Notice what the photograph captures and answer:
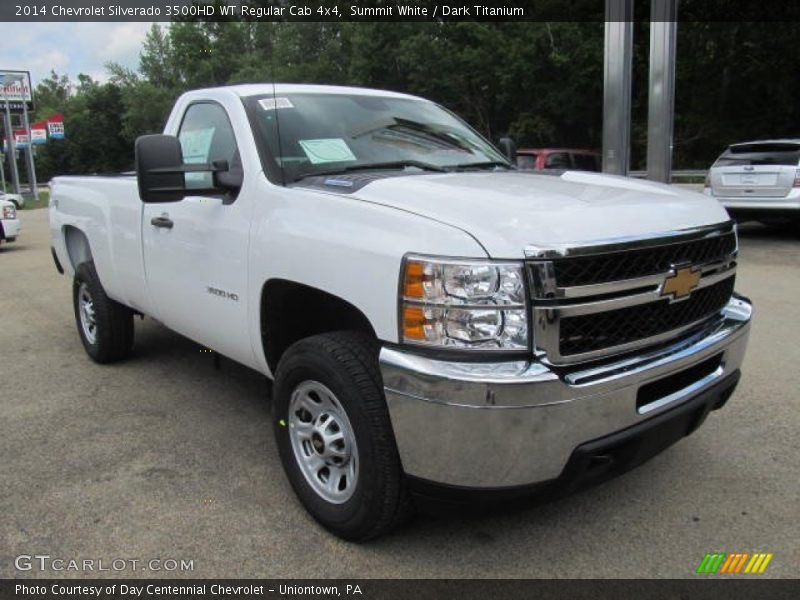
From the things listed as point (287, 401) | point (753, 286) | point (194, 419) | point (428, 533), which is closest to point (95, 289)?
point (194, 419)

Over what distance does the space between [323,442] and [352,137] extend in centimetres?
158

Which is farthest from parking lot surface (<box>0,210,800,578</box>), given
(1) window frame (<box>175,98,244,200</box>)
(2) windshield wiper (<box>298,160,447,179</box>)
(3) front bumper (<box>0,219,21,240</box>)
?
(3) front bumper (<box>0,219,21,240</box>)

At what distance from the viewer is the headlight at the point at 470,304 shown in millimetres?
2332

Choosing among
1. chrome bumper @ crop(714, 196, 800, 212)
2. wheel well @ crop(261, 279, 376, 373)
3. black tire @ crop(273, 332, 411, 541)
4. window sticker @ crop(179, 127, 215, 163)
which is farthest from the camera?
chrome bumper @ crop(714, 196, 800, 212)

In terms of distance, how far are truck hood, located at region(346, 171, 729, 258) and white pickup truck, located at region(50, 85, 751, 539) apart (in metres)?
0.01

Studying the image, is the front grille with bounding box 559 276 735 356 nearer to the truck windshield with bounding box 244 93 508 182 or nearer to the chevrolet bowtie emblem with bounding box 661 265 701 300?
the chevrolet bowtie emblem with bounding box 661 265 701 300

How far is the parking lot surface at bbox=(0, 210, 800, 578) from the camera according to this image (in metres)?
2.76

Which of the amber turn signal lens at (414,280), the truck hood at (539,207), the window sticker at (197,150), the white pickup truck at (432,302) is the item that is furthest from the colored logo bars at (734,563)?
the window sticker at (197,150)

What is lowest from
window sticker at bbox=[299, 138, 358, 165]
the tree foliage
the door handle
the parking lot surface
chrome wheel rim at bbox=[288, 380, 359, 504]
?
the parking lot surface

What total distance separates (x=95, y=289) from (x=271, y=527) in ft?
9.51

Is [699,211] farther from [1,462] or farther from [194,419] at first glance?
[1,462]

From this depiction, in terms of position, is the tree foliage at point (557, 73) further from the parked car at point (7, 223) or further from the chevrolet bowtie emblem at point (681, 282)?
the chevrolet bowtie emblem at point (681, 282)

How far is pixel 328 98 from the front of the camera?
386 cm

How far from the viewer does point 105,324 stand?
5168mm
